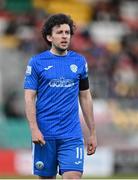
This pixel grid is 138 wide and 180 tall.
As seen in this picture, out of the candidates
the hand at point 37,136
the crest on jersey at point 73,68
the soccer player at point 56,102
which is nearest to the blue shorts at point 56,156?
the soccer player at point 56,102

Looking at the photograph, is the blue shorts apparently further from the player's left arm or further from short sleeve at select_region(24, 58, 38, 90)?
short sleeve at select_region(24, 58, 38, 90)

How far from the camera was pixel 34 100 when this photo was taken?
25.9 feet

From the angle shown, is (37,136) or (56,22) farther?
(56,22)

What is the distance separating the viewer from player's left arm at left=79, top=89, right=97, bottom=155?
8.06 m

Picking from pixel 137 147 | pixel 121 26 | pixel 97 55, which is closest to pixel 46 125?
pixel 137 147

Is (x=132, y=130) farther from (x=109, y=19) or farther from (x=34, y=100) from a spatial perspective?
(x=34, y=100)

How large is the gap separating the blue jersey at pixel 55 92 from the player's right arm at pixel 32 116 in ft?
0.22

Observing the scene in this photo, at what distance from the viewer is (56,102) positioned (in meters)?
7.90

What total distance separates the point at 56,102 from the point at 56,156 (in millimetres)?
505

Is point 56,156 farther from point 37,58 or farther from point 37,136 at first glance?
point 37,58

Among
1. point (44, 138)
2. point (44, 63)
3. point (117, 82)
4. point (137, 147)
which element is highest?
point (44, 63)

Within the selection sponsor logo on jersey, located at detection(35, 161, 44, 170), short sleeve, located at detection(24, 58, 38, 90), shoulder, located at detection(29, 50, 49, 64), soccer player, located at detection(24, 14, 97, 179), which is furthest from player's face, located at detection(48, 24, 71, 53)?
sponsor logo on jersey, located at detection(35, 161, 44, 170)

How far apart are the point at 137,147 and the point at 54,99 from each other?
313 inches

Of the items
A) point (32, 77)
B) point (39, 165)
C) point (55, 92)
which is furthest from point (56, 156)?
point (32, 77)
